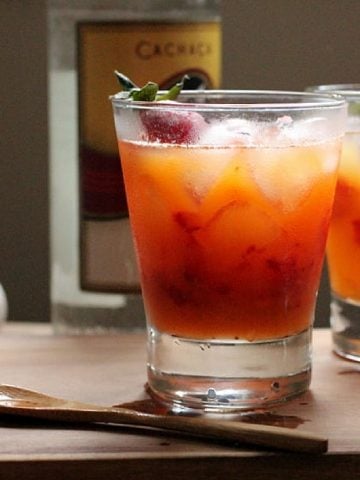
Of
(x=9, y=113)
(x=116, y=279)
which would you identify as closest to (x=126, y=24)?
(x=116, y=279)

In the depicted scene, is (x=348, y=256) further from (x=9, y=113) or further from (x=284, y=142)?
(x=9, y=113)

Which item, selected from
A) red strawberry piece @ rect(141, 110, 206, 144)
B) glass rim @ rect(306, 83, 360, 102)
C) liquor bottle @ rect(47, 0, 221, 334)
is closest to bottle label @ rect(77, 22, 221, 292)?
liquor bottle @ rect(47, 0, 221, 334)

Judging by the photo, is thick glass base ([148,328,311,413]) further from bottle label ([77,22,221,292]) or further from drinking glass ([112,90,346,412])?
bottle label ([77,22,221,292])

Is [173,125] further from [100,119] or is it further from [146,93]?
[100,119]

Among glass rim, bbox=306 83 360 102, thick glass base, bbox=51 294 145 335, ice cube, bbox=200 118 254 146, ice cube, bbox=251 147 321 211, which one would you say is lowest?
thick glass base, bbox=51 294 145 335

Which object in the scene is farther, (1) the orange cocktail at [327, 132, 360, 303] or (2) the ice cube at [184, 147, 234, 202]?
(1) the orange cocktail at [327, 132, 360, 303]

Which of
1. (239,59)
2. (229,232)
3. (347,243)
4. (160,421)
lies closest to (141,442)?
(160,421)
